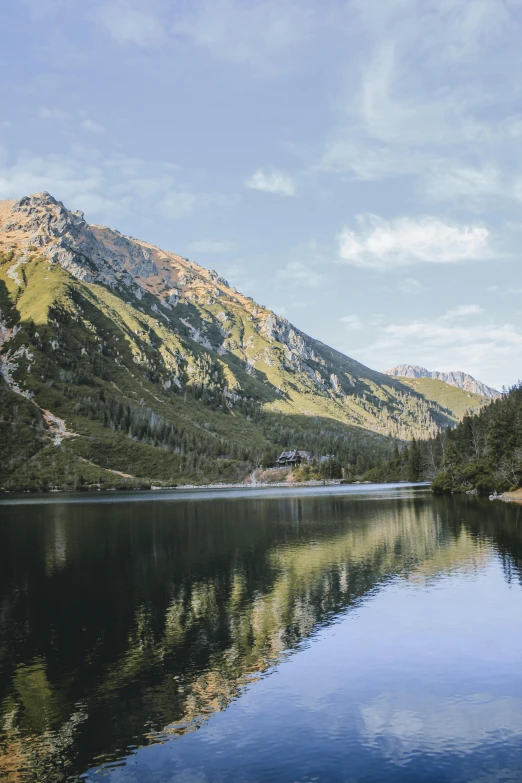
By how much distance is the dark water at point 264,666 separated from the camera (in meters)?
21.6

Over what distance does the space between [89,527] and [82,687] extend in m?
77.4

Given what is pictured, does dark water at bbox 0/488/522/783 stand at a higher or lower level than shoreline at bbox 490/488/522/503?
higher

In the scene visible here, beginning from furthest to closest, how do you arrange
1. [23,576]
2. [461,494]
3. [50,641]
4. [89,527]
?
[461,494] → [89,527] → [23,576] → [50,641]

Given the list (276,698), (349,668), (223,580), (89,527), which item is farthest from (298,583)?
(89,527)

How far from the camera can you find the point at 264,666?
31250 mm

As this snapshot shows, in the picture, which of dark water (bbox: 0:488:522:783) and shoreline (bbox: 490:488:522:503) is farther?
shoreline (bbox: 490:488:522:503)

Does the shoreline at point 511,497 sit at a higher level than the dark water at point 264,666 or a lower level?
lower

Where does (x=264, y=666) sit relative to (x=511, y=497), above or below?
above

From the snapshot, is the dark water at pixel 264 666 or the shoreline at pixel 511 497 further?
the shoreline at pixel 511 497

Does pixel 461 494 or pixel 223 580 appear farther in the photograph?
pixel 461 494

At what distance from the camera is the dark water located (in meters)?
21.6

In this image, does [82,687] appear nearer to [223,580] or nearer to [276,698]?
[276,698]

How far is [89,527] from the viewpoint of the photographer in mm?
102062

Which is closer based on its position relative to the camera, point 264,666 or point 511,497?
point 264,666
